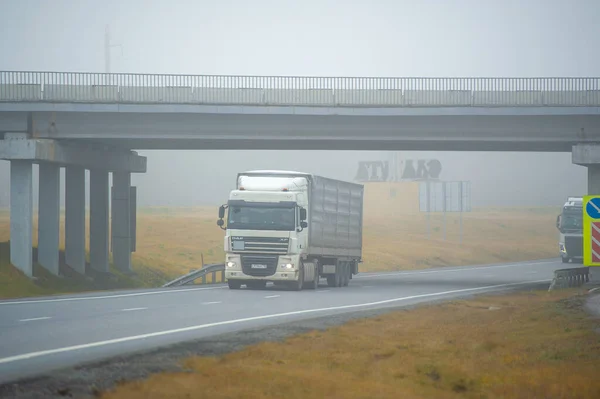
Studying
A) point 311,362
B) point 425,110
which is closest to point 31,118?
point 425,110

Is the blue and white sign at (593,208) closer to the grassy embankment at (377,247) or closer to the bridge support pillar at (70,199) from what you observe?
the grassy embankment at (377,247)

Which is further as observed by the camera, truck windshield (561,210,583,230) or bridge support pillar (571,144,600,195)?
truck windshield (561,210,583,230)

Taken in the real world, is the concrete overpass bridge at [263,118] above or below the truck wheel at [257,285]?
above

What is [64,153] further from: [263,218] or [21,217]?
[263,218]

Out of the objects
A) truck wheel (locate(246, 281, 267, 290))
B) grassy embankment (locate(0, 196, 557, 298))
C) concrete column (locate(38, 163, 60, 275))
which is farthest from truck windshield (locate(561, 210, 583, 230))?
concrete column (locate(38, 163, 60, 275))

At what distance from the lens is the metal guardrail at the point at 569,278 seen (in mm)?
34875

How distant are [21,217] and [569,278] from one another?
2078 centimetres

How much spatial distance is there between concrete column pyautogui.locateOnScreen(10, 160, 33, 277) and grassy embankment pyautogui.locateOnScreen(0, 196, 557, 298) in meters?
0.66

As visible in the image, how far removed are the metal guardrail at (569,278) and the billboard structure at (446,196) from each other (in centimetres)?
4936

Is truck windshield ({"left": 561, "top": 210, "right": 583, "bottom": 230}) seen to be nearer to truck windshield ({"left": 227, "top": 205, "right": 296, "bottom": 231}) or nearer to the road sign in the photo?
truck windshield ({"left": 227, "top": 205, "right": 296, "bottom": 231})

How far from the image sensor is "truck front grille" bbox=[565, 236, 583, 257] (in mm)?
64938

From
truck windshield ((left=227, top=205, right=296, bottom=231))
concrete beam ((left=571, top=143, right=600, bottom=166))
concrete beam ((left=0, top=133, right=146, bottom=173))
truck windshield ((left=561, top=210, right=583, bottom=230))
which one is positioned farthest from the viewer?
truck windshield ((left=561, top=210, right=583, bottom=230))

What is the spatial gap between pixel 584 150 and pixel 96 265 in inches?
913

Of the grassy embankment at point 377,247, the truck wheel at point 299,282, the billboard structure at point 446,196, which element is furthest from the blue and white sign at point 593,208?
the billboard structure at point 446,196
